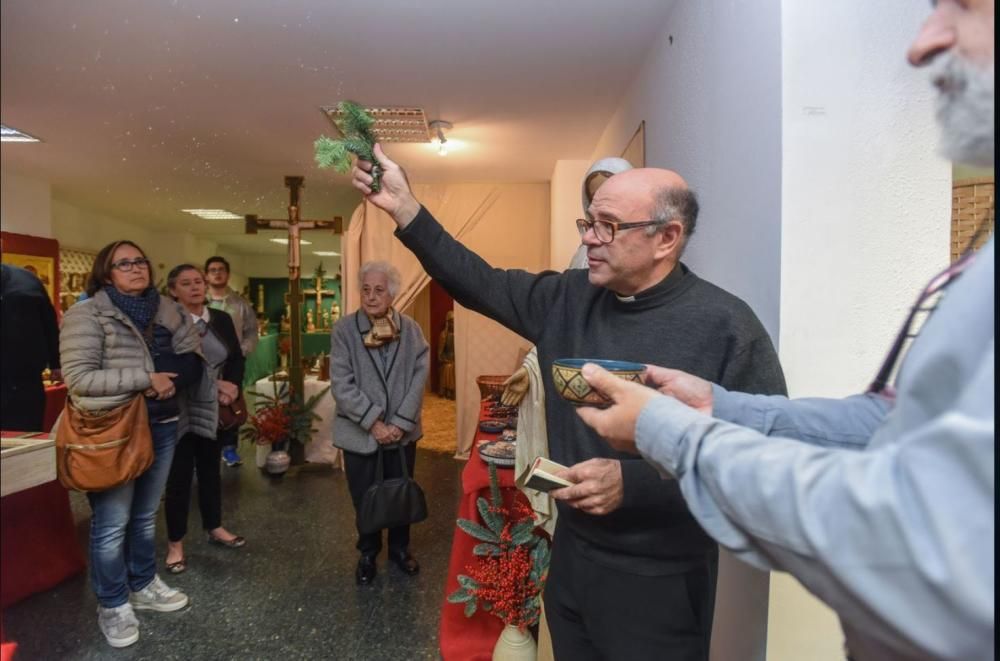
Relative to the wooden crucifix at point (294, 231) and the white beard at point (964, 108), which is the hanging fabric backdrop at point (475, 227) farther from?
the white beard at point (964, 108)

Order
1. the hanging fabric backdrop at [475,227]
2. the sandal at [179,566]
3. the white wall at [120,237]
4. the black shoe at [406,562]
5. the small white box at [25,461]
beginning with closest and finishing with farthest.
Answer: the small white box at [25,461] < the white wall at [120,237] < the hanging fabric backdrop at [475,227] < the sandal at [179,566] < the black shoe at [406,562]

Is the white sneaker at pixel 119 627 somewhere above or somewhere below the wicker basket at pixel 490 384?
below

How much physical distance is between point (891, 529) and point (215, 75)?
1.96 feet

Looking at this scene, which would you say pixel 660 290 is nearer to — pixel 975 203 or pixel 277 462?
pixel 975 203

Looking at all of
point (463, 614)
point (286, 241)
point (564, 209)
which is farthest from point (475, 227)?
point (463, 614)

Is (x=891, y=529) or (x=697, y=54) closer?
(x=891, y=529)

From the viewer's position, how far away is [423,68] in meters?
0.54

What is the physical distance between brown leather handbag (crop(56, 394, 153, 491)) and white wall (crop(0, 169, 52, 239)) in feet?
0.61

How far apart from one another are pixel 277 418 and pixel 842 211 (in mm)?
656

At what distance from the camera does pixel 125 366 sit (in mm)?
495

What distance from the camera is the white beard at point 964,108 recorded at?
0.63 ft

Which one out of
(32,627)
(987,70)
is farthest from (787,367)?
(32,627)

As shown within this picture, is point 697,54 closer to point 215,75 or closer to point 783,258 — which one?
point 783,258

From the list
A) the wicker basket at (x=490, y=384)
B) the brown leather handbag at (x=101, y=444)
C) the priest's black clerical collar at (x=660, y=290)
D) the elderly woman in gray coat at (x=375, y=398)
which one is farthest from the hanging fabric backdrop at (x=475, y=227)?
the elderly woman in gray coat at (x=375, y=398)
